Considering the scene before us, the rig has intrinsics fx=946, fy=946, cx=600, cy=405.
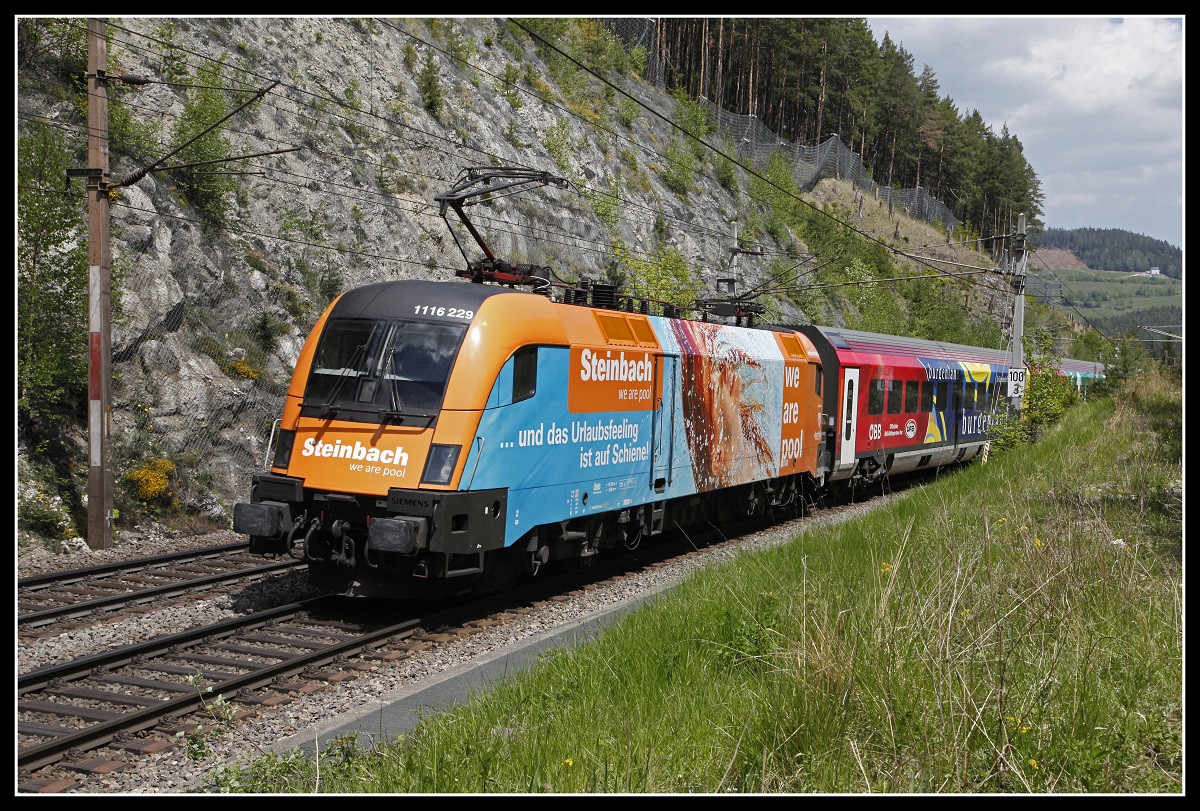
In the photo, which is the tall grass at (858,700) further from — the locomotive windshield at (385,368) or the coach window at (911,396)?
the coach window at (911,396)

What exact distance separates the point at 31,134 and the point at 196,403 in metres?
4.90

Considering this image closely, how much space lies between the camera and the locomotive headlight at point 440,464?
8.71 metres

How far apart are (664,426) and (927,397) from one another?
12.0 m

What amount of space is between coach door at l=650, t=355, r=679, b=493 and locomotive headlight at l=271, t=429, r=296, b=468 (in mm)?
4545

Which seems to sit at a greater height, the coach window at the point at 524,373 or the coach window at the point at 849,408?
the coach window at the point at 524,373

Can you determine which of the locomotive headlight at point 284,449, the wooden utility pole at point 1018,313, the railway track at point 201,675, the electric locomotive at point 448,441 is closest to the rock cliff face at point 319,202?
the electric locomotive at point 448,441

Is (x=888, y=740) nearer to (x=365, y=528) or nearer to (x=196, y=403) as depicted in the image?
(x=365, y=528)

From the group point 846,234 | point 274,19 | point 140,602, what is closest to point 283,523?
point 140,602

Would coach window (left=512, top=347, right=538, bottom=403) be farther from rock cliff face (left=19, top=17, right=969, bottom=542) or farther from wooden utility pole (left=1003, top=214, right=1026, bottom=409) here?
wooden utility pole (left=1003, top=214, right=1026, bottom=409)

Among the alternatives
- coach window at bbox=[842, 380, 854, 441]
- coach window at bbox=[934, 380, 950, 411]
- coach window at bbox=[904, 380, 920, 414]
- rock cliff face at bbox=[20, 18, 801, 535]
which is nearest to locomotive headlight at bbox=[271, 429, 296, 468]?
rock cliff face at bbox=[20, 18, 801, 535]

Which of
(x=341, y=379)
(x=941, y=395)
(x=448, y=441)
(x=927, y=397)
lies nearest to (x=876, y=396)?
(x=927, y=397)

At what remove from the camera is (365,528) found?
9039 mm

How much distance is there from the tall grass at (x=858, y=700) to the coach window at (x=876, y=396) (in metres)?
11.3

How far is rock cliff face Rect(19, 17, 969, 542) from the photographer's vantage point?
16.4 meters
